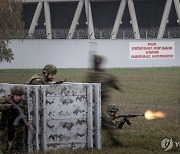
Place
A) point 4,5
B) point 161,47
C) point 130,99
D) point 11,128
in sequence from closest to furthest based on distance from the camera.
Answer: point 11,128
point 130,99
point 4,5
point 161,47

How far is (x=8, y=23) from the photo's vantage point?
1730 inches

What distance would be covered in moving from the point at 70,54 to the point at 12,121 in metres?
40.9

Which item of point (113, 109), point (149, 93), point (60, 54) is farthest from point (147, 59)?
point (113, 109)

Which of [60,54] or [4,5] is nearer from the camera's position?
[4,5]

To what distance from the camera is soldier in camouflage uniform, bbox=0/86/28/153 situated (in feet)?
30.4

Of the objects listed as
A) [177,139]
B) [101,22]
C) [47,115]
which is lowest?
[177,139]

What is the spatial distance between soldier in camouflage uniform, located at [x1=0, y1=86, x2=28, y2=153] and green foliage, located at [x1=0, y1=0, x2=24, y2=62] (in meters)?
33.8

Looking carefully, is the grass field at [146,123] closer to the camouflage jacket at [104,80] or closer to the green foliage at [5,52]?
the camouflage jacket at [104,80]

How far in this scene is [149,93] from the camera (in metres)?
24.1

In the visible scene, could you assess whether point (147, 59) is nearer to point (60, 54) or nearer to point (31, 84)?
point (60, 54)

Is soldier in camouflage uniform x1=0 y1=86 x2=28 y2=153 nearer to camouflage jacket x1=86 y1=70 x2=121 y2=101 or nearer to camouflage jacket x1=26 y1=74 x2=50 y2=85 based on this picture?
camouflage jacket x1=26 y1=74 x2=50 y2=85

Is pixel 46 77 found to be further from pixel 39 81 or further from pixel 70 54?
pixel 70 54

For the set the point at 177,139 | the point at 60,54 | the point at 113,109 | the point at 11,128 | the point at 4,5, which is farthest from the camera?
the point at 60,54

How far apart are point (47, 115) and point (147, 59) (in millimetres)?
38457
